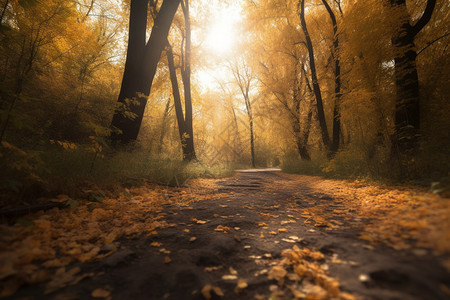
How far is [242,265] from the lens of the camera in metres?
1.54

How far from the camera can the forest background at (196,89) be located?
3.15m

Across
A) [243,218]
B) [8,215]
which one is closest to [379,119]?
[243,218]

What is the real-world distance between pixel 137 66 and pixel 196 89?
22.1ft

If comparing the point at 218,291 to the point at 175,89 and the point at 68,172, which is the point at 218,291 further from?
the point at 175,89

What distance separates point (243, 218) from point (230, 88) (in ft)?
68.9

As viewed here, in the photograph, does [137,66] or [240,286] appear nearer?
[240,286]

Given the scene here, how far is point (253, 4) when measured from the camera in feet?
31.7

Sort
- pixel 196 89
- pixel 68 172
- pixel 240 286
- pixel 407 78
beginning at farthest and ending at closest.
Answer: pixel 196 89
pixel 407 78
pixel 68 172
pixel 240 286

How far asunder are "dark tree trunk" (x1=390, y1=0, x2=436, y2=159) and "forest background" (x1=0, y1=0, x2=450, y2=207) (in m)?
0.03

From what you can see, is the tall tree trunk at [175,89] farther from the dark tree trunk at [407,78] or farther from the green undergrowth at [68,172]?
the dark tree trunk at [407,78]

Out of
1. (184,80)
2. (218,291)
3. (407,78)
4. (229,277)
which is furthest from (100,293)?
(184,80)

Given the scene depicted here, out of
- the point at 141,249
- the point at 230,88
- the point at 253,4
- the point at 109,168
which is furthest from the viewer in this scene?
the point at 230,88

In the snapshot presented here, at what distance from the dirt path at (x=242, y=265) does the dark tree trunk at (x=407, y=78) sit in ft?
13.0

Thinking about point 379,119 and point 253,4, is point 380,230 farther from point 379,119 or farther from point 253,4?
point 253,4
